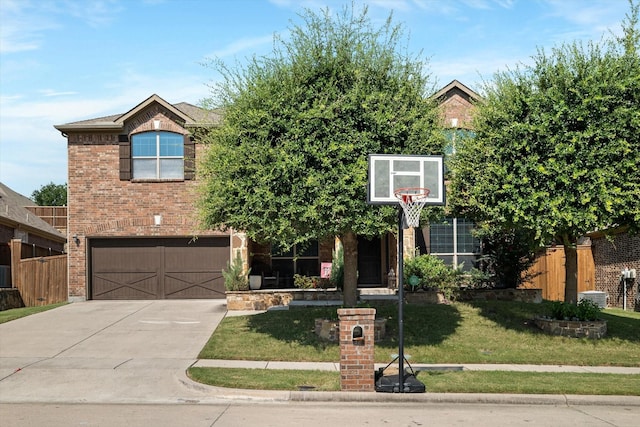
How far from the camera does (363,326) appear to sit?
1143cm

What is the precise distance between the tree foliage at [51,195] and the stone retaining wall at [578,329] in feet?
226

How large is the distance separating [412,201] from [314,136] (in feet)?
10.6

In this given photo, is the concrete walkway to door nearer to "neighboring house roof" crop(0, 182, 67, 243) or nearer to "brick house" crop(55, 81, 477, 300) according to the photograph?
"brick house" crop(55, 81, 477, 300)

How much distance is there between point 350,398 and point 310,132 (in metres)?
6.05

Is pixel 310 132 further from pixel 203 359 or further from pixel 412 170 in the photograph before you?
pixel 203 359

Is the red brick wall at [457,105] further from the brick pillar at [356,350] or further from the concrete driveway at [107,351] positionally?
the brick pillar at [356,350]

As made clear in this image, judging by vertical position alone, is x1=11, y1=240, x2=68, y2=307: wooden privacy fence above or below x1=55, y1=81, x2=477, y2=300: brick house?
below

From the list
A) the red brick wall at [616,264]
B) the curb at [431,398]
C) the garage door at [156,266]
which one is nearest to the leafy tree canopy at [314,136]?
the curb at [431,398]

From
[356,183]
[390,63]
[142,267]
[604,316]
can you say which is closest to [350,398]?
[356,183]

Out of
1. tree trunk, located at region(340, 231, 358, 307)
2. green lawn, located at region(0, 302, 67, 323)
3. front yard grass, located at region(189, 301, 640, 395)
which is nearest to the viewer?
front yard grass, located at region(189, 301, 640, 395)

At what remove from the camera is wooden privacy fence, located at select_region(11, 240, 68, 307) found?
76.8 ft

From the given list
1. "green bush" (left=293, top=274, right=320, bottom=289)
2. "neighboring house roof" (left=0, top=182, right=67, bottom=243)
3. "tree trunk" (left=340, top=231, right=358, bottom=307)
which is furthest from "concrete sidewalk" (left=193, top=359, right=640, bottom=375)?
"neighboring house roof" (left=0, top=182, right=67, bottom=243)

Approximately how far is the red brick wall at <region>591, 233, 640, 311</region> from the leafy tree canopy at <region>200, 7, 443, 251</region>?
1268cm

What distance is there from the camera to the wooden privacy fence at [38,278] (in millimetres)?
23422
